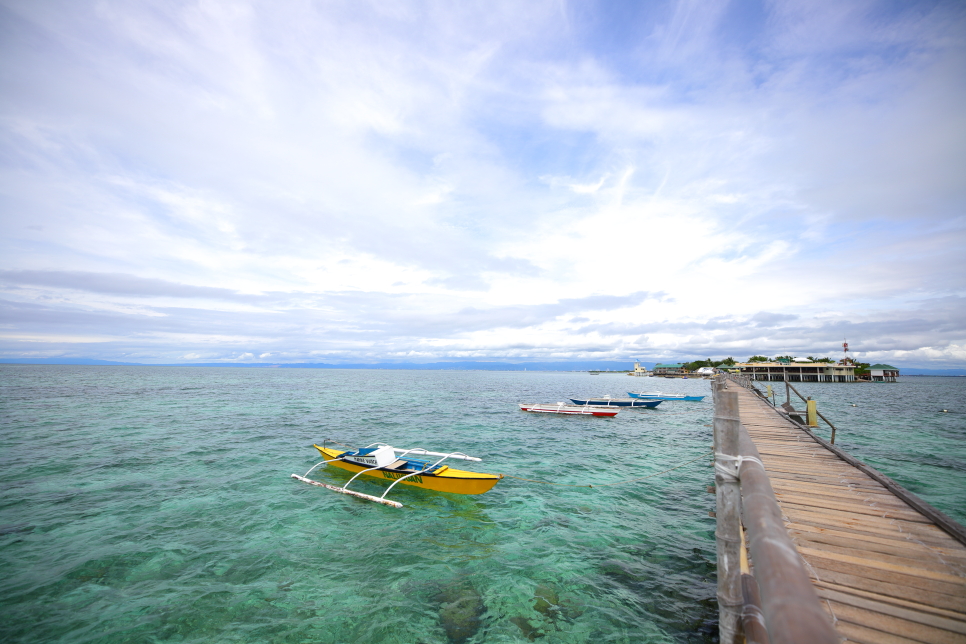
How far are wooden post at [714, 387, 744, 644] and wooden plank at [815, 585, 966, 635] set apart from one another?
6.22 ft

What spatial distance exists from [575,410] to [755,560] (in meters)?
37.2

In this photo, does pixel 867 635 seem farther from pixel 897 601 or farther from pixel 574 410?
pixel 574 410

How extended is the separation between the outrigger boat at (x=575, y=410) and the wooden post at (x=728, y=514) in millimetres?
33245

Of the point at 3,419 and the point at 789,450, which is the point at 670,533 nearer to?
the point at 789,450

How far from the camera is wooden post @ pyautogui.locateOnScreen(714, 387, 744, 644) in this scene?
3670 mm

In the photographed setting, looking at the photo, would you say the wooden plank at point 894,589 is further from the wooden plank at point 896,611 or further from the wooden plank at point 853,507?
the wooden plank at point 853,507

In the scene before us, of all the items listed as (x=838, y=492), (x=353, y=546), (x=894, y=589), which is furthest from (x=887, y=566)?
(x=353, y=546)

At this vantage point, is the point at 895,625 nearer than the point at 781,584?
No

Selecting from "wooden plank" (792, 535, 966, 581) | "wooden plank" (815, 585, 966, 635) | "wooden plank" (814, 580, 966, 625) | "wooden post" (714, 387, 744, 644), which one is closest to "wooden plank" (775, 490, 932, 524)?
"wooden plank" (792, 535, 966, 581)

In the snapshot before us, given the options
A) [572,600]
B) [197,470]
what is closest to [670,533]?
[572,600]

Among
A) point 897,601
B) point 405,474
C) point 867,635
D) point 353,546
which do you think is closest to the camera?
point 867,635

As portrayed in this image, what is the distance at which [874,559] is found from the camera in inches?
223

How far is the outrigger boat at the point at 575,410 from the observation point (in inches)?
1420

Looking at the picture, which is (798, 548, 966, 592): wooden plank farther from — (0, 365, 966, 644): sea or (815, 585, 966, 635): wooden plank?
(0, 365, 966, 644): sea
